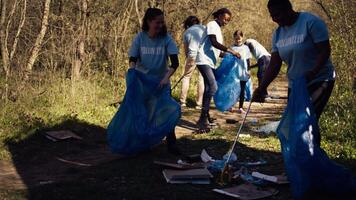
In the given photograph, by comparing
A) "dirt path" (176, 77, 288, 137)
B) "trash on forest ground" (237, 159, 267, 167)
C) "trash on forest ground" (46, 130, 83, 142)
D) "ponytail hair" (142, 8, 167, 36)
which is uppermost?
"ponytail hair" (142, 8, 167, 36)

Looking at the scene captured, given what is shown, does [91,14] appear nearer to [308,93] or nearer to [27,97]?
[27,97]

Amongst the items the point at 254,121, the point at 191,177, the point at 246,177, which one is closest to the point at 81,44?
the point at 254,121

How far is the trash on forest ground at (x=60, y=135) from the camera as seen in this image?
662 cm

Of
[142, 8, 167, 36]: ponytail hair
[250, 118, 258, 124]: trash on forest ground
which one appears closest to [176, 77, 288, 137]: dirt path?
[250, 118, 258, 124]: trash on forest ground

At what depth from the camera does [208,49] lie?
291 inches

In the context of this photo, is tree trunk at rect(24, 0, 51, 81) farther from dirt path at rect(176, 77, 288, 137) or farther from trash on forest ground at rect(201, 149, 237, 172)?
trash on forest ground at rect(201, 149, 237, 172)

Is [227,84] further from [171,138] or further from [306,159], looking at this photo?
[306,159]

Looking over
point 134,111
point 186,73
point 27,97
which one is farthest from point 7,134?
point 186,73

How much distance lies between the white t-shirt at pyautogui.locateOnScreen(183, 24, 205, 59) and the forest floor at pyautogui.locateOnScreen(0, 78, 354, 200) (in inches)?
47.2

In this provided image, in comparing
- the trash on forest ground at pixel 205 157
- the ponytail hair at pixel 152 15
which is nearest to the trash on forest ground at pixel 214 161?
the trash on forest ground at pixel 205 157

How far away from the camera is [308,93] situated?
13.6 ft

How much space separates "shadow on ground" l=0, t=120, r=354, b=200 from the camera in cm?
436

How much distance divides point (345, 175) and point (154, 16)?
2.55 metres

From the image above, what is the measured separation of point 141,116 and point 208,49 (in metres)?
2.24
